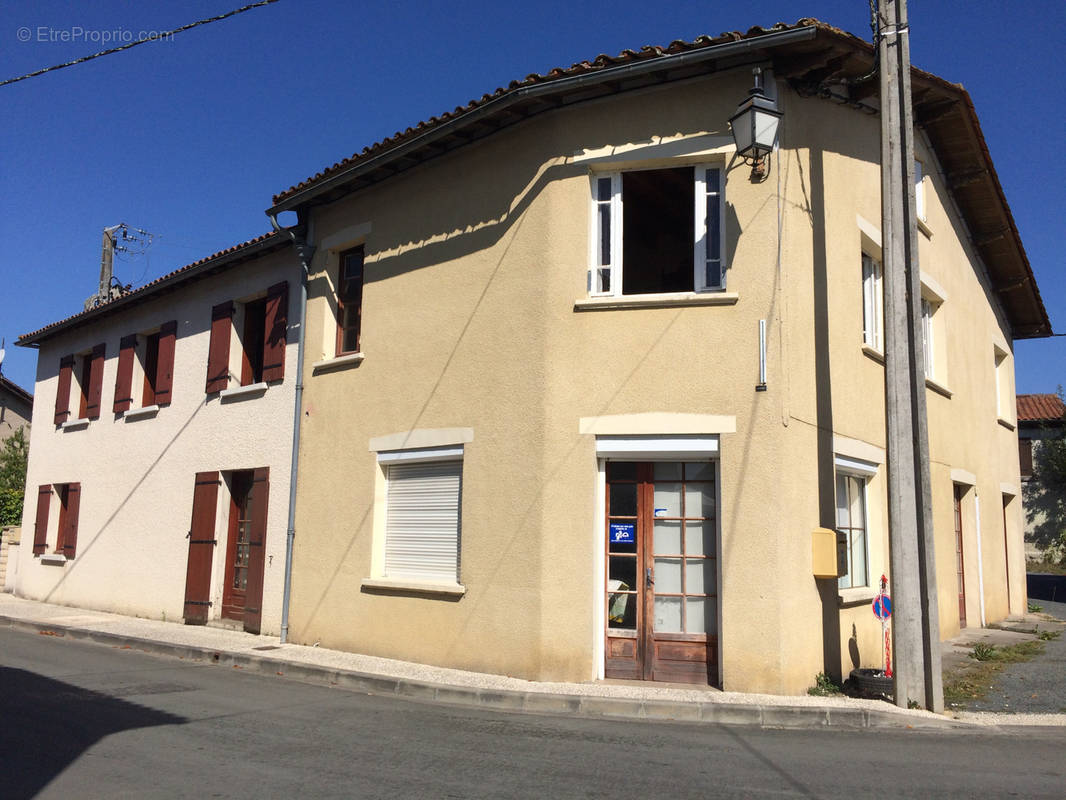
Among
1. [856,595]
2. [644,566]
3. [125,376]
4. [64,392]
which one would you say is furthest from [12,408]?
[856,595]

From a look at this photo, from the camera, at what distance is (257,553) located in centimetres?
1252

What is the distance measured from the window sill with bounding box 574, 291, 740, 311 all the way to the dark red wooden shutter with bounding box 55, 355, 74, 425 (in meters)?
13.8

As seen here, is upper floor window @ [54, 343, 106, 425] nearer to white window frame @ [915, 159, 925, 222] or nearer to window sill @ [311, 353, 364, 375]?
window sill @ [311, 353, 364, 375]

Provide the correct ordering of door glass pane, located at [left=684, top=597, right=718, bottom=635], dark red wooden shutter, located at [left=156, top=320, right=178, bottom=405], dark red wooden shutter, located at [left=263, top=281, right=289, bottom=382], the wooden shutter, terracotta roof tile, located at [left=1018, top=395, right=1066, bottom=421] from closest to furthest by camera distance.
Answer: door glass pane, located at [left=684, top=597, right=718, bottom=635], the wooden shutter, dark red wooden shutter, located at [left=263, top=281, right=289, bottom=382], dark red wooden shutter, located at [left=156, top=320, right=178, bottom=405], terracotta roof tile, located at [left=1018, top=395, right=1066, bottom=421]

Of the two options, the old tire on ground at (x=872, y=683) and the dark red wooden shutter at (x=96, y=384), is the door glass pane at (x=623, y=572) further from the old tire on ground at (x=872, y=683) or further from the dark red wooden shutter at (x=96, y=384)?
the dark red wooden shutter at (x=96, y=384)

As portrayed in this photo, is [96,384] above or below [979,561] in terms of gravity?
above

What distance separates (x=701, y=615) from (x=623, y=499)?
1349 millimetres

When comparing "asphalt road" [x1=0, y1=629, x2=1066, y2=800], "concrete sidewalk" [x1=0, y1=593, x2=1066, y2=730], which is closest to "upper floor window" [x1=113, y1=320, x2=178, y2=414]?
"concrete sidewalk" [x1=0, y1=593, x2=1066, y2=730]

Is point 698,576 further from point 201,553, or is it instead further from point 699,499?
point 201,553

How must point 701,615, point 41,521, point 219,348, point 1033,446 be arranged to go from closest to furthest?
point 701,615 → point 219,348 → point 41,521 → point 1033,446

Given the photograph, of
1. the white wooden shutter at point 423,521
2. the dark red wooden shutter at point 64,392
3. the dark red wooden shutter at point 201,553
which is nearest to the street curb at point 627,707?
the white wooden shutter at point 423,521

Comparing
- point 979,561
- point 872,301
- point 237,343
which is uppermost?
point 237,343

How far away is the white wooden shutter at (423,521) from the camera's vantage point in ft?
33.3

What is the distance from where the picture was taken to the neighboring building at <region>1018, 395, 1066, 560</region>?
34.2m
